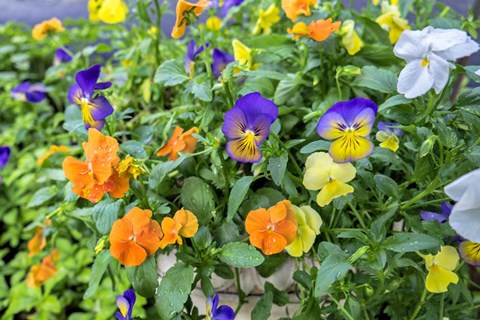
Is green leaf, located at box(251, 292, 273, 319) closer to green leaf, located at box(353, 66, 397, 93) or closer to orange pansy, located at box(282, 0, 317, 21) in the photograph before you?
green leaf, located at box(353, 66, 397, 93)

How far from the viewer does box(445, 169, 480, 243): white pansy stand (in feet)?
1.45

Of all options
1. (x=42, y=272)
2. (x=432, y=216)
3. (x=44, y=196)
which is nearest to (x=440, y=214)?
(x=432, y=216)

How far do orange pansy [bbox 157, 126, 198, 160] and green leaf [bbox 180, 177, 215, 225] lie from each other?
2.1 inches

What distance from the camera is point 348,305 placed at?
62 centimetres

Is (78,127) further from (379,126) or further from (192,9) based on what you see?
(379,126)

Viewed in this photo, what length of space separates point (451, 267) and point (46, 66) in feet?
4.75

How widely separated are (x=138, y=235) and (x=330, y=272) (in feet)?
0.72

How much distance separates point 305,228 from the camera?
63 cm

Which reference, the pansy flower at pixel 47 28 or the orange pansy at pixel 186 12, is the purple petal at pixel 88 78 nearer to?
the orange pansy at pixel 186 12

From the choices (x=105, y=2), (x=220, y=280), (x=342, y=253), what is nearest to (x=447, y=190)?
(x=342, y=253)

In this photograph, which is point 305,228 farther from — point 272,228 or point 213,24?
point 213,24

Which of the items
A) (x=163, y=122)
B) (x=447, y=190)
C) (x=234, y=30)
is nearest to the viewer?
(x=447, y=190)

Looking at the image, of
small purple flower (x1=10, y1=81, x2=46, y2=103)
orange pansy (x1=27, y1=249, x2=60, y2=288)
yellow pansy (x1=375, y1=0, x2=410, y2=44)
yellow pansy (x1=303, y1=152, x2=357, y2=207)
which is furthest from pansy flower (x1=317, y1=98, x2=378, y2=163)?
small purple flower (x1=10, y1=81, x2=46, y2=103)

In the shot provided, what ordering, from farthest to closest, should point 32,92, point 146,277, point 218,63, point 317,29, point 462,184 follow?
point 32,92
point 218,63
point 317,29
point 146,277
point 462,184
